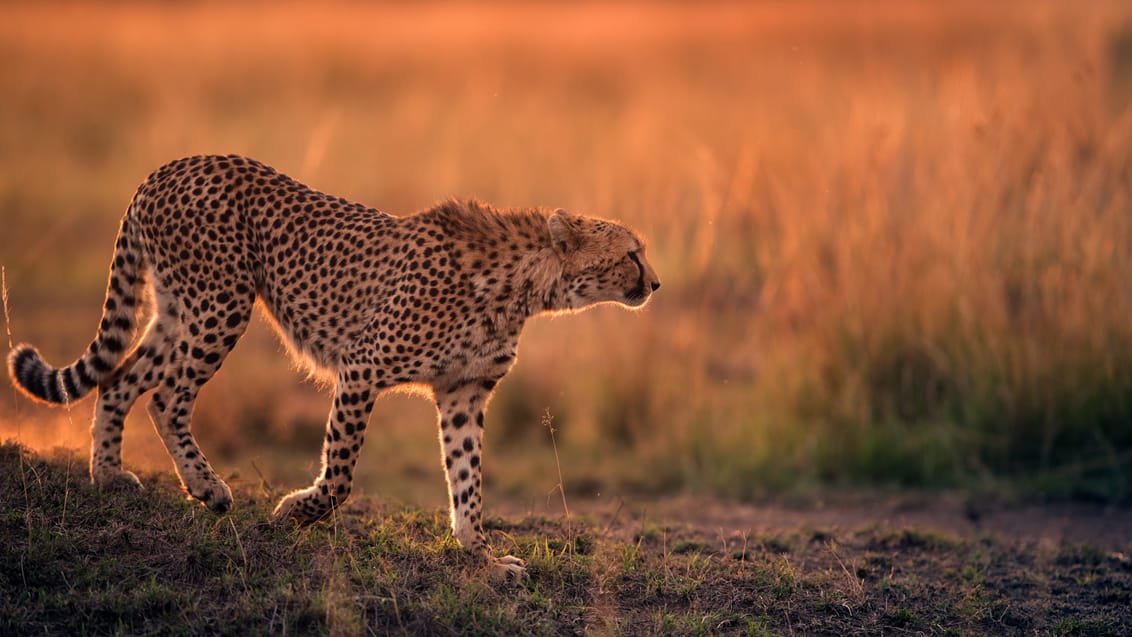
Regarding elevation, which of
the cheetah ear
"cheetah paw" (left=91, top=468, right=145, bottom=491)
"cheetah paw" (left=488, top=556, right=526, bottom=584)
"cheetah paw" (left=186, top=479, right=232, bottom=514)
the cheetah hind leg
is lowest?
"cheetah paw" (left=488, top=556, right=526, bottom=584)

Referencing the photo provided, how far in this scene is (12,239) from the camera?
983cm

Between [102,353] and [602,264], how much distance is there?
1.84 meters

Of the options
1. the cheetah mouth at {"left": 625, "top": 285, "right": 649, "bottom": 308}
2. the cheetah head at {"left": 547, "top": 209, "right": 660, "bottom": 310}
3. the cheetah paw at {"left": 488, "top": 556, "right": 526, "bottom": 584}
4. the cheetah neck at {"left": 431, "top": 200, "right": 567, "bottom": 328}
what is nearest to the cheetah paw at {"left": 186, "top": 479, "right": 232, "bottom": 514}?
the cheetah paw at {"left": 488, "top": 556, "right": 526, "bottom": 584}

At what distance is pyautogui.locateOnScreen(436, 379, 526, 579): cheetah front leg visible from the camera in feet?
14.1

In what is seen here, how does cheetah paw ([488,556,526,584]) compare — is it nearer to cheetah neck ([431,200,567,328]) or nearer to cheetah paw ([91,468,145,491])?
cheetah neck ([431,200,567,328])

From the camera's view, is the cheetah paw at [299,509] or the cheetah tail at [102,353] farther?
the cheetah tail at [102,353]

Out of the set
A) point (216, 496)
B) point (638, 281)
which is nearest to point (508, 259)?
point (638, 281)

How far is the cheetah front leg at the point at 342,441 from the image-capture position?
412 cm

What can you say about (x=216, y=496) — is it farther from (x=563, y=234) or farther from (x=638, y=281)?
(x=638, y=281)

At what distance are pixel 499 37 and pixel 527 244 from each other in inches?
538

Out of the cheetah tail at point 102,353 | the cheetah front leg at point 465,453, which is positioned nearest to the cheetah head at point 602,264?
the cheetah front leg at point 465,453

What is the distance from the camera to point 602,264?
4.26 meters

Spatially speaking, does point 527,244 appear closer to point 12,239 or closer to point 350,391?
point 350,391

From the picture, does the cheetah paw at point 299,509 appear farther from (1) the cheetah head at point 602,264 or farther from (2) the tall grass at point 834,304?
(2) the tall grass at point 834,304
